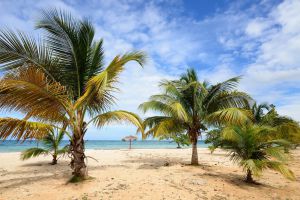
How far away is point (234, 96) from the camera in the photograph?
11.9m

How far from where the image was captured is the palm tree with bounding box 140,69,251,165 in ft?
39.3

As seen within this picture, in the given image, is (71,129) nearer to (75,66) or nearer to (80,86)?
→ (80,86)

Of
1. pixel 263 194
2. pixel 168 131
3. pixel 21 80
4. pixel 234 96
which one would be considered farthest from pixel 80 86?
pixel 234 96

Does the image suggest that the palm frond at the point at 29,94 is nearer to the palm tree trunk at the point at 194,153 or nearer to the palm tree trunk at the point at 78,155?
the palm tree trunk at the point at 78,155

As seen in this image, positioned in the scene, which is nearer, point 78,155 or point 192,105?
point 78,155

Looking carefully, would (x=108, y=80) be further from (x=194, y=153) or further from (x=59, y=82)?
(x=194, y=153)

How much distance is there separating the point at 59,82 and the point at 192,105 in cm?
726

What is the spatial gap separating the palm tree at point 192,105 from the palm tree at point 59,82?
4477mm

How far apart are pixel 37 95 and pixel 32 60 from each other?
1.40 meters

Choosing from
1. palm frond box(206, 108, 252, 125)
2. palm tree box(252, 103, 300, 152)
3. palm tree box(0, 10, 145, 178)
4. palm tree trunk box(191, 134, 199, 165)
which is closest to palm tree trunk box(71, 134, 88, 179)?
palm tree box(0, 10, 145, 178)

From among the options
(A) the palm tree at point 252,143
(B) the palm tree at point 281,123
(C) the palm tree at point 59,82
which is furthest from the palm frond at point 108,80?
(B) the palm tree at point 281,123

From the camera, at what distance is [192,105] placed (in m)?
12.6

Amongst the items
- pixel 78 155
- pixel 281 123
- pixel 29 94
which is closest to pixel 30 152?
pixel 78 155

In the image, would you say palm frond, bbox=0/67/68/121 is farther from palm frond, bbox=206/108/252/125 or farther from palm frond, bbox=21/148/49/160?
palm frond, bbox=206/108/252/125
